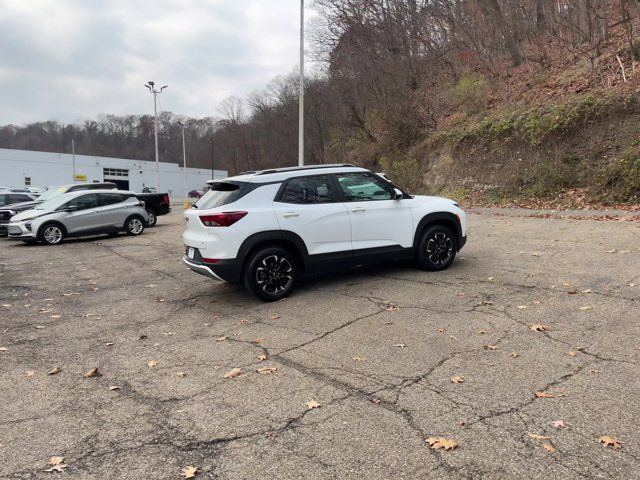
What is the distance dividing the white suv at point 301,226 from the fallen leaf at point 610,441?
4.40 meters

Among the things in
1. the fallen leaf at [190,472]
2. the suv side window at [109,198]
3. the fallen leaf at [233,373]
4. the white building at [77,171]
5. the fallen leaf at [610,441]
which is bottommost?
the fallen leaf at [190,472]

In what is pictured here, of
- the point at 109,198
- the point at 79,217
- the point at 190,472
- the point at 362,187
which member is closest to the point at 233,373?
the point at 190,472

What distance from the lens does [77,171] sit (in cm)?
8012

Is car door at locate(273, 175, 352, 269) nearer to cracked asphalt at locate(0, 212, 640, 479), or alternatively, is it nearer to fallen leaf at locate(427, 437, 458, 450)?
cracked asphalt at locate(0, 212, 640, 479)

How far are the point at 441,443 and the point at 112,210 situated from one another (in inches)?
616

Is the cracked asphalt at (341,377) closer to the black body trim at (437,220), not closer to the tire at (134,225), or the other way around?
the black body trim at (437,220)

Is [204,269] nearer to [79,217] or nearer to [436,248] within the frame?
[436,248]

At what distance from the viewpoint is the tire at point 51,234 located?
1511 cm

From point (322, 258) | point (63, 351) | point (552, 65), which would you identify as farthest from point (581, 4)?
point (63, 351)

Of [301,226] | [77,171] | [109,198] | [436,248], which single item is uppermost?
[77,171]

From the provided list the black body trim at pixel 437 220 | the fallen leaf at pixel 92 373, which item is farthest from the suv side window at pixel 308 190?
the fallen leaf at pixel 92 373

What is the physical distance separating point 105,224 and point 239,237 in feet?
38.4

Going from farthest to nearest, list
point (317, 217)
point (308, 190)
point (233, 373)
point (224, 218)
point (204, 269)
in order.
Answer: point (308, 190) → point (317, 217) → point (204, 269) → point (224, 218) → point (233, 373)

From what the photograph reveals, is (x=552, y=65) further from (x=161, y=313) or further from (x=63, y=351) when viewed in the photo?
(x=63, y=351)
